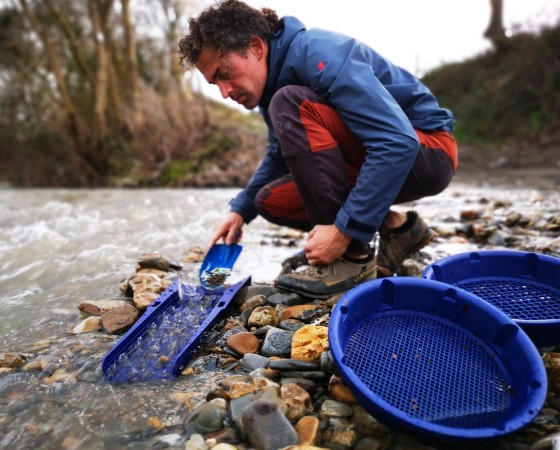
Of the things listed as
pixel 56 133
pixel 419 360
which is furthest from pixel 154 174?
pixel 419 360

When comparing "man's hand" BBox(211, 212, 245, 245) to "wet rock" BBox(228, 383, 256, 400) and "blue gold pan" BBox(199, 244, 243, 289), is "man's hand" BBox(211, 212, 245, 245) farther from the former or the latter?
"wet rock" BBox(228, 383, 256, 400)

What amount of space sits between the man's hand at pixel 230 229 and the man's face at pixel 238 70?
25.4 inches

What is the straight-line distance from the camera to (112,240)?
3.20 meters

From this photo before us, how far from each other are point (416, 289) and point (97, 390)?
96cm

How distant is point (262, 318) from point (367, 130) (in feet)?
2.53

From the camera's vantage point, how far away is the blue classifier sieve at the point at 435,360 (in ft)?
3.13

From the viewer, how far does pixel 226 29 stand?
5.64ft

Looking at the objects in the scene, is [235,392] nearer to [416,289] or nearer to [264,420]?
[264,420]

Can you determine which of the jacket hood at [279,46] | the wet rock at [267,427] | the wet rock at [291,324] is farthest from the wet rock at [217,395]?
the jacket hood at [279,46]

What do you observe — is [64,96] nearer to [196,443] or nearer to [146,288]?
[146,288]

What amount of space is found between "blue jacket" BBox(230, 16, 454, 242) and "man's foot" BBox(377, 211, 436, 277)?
24.8 inches

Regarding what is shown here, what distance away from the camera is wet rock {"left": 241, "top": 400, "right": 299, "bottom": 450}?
101 centimetres

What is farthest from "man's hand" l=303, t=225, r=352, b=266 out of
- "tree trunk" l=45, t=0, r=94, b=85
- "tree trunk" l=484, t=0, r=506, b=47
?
"tree trunk" l=484, t=0, r=506, b=47

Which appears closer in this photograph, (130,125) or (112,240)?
(112,240)
